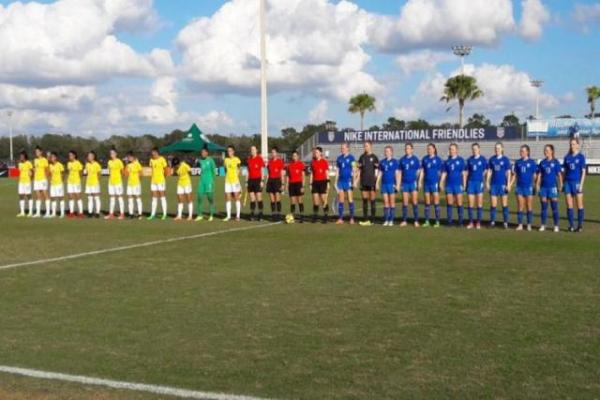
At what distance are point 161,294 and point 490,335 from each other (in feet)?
13.9

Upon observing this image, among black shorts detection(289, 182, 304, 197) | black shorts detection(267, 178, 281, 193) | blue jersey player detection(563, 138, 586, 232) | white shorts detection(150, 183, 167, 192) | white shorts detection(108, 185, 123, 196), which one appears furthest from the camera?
white shorts detection(108, 185, 123, 196)

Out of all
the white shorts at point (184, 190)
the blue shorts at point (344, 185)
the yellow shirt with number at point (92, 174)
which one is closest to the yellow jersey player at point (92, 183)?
the yellow shirt with number at point (92, 174)

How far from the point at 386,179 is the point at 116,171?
8405 mm

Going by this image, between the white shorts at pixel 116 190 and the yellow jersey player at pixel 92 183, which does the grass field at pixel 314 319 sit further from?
the yellow jersey player at pixel 92 183

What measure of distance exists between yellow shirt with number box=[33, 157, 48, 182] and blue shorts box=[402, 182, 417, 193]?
11696 millimetres

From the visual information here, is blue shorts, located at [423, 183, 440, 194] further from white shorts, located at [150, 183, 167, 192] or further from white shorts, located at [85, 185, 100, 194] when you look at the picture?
white shorts, located at [85, 185, 100, 194]

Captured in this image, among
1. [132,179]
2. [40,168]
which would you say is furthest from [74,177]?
[132,179]

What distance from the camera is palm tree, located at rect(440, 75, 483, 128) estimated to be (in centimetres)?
7294

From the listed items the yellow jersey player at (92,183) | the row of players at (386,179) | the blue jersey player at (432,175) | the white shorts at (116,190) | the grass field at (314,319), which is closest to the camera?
the grass field at (314,319)

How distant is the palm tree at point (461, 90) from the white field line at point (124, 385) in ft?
230

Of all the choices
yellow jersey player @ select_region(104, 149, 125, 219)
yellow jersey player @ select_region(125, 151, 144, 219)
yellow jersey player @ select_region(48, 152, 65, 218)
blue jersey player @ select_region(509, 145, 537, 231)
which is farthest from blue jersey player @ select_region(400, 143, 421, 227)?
yellow jersey player @ select_region(48, 152, 65, 218)

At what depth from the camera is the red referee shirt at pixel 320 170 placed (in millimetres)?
18266

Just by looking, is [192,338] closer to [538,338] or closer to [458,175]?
[538,338]

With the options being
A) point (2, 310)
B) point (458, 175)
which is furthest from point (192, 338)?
point (458, 175)
